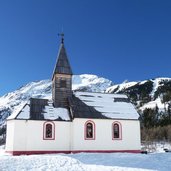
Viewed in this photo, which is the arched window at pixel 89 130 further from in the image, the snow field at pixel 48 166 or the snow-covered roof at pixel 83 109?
the snow field at pixel 48 166

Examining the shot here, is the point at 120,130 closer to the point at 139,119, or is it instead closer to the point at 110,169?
the point at 139,119

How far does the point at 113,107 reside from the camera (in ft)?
98.6

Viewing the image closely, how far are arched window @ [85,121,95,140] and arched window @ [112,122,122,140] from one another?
2247mm

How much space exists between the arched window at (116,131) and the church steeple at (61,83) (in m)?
5.70

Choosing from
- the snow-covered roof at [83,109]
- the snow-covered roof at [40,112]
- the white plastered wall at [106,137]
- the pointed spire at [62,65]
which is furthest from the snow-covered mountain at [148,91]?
the snow-covered roof at [40,112]

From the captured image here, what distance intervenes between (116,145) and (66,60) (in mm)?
11283

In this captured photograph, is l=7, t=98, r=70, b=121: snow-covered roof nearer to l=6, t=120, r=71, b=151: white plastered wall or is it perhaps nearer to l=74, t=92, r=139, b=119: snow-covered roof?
l=6, t=120, r=71, b=151: white plastered wall

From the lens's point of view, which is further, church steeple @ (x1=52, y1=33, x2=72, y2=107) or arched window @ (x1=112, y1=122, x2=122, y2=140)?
church steeple @ (x1=52, y1=33, x2=72, y2=107)

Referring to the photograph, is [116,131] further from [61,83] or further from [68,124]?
[61,83]

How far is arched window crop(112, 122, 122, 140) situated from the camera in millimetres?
28094

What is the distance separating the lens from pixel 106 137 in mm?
27625

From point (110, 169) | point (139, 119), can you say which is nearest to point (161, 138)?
point (139, 119)

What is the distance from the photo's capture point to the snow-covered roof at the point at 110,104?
28.9 metres

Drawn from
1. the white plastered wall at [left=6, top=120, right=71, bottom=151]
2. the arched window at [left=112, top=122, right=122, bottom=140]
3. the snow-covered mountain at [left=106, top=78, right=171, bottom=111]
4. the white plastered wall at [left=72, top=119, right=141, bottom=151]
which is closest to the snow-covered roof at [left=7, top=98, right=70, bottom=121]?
the white plastered wall at [left=6, top=120, right=71, bottom=151]
